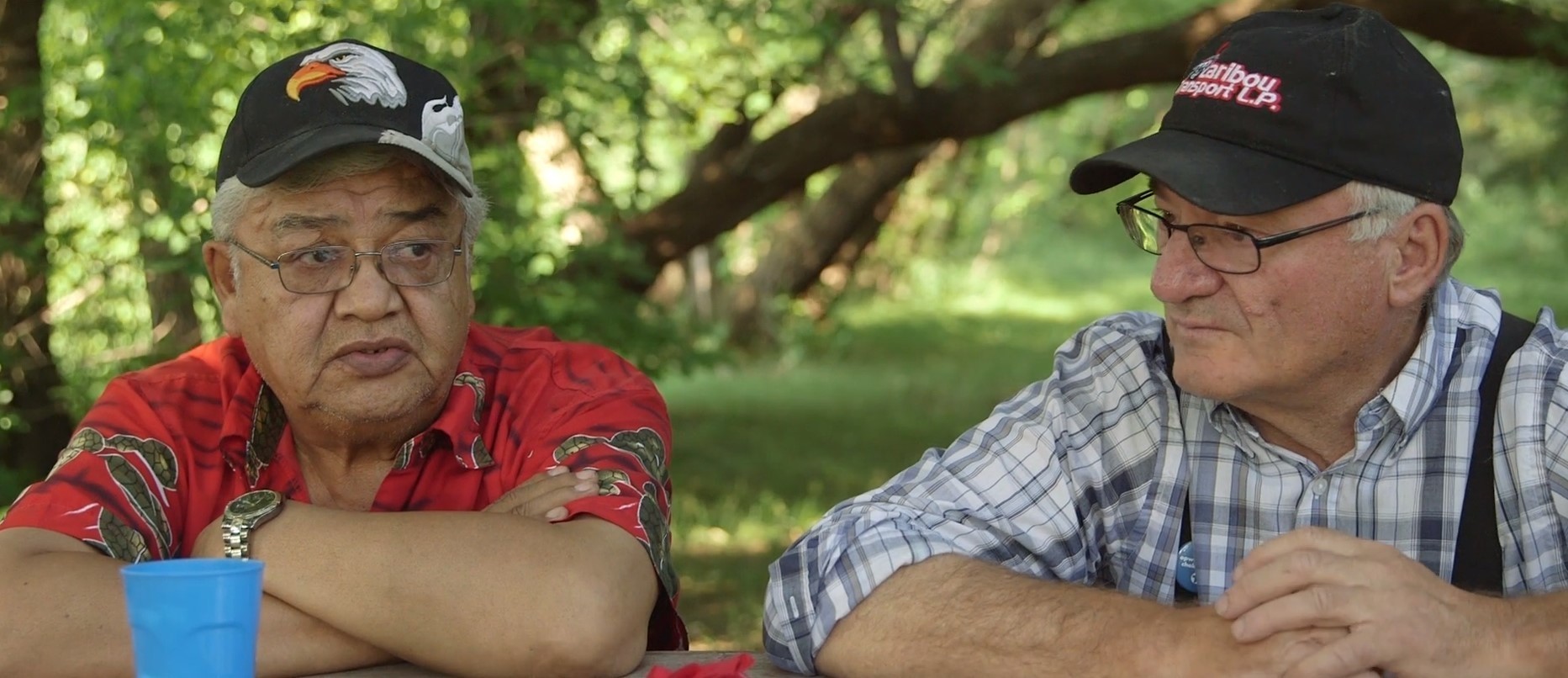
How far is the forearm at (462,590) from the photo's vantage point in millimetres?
2238

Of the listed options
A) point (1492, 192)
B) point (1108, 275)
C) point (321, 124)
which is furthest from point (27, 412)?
point (1108, 275)

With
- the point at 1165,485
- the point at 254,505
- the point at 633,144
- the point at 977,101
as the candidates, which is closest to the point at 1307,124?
the point at 1165,485

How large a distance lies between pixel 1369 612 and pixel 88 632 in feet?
5.52

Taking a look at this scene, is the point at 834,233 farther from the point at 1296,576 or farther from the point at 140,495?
the point at 1296,576

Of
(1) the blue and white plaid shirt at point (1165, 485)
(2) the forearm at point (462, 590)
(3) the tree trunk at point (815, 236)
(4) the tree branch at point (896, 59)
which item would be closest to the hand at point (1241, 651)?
(1) the blue and white plaid shirt at point (1165, 485)

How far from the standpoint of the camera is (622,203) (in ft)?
19.8

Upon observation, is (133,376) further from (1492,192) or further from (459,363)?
(1492,192)

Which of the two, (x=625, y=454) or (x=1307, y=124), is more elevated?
(x=1307, y=124)

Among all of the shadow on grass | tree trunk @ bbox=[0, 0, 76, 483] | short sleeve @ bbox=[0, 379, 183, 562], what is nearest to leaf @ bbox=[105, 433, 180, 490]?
short sleeve @ bbox=[0, 379, 183, 562]

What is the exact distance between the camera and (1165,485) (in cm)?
260

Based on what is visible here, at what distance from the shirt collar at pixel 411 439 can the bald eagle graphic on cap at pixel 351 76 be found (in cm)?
46

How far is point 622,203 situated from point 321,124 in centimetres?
341

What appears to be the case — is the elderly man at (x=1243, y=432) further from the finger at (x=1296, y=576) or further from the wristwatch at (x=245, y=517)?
the wristwatch at (x=245, y=517)

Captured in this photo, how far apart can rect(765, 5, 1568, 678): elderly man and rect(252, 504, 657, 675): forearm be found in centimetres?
26
